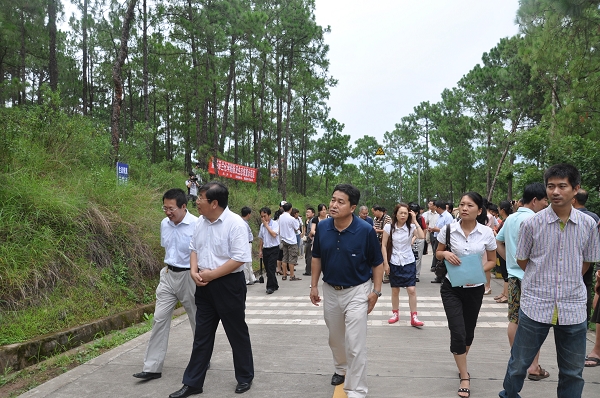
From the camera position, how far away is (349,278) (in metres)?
3.90

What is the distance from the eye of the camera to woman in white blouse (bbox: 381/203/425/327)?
6.83 meters

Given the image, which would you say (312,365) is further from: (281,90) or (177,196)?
(281,90)

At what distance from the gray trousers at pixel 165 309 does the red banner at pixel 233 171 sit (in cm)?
1403

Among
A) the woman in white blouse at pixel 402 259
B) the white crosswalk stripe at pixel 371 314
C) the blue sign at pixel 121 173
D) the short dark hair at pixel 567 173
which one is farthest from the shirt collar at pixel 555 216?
the blue sign at pixel 121 173

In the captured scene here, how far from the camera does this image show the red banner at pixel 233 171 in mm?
20095

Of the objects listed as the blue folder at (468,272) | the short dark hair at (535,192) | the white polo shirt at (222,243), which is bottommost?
the blue folder at (468,272)

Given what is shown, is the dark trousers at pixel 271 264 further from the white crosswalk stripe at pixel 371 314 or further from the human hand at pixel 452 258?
the human hand at pixel 452 258

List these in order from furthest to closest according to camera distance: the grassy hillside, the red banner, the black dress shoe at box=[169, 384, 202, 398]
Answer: the red banner < the grassy hillside < the black dress shoe at box=[169, 384, 202, 398]

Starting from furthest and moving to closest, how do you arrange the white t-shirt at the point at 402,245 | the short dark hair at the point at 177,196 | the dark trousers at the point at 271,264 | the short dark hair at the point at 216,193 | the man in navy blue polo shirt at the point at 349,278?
1. the dark trousers at the point at 271,264
2. the white t-shirt at the point at 402,245
3. the short dark hair at the point at 177,196
4. the short dark hair at the point at 216,193
5. the man in navy blue polo shirt at the point at 349,278

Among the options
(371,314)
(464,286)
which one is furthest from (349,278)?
(371,314)

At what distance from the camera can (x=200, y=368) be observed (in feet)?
13.4

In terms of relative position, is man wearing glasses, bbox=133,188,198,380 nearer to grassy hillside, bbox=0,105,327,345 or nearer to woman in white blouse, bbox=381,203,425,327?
grassy hillside, bbox=0,105,327,345

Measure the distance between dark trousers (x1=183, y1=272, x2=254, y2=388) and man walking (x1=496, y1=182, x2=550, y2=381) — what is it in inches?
102

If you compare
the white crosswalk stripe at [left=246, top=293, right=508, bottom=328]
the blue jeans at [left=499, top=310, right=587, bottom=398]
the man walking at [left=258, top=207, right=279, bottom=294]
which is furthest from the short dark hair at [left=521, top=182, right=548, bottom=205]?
the man walking at [left=258, top=207, right=279, bottom=294]
